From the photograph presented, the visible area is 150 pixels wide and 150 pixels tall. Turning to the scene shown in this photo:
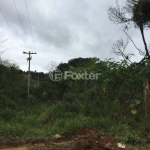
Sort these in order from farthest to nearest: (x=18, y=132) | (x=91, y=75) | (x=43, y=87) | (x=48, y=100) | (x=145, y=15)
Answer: (x=43, y=87)
(x=48, y=100)
(x=145, y=15)
(x=91, y=75)
(x=18, y=132)

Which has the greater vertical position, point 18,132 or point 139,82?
point 139,82

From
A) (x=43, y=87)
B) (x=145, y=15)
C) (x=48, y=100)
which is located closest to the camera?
(x=145, y=15)

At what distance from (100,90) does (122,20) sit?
3.86m

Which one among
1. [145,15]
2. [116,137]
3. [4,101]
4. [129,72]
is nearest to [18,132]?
[116,137]

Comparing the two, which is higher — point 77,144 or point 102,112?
point 102,112

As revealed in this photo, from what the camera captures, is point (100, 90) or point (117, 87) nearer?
point (117, 87)

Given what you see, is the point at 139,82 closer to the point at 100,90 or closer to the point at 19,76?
the point at 100,90

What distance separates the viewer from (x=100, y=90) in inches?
259

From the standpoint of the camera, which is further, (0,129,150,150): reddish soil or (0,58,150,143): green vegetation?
(0,58,150,143): green vegetation

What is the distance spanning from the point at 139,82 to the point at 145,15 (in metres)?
3.05

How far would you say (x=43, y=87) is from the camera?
12328 millimetres

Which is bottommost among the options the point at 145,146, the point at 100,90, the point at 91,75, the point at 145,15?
the point at 145,146

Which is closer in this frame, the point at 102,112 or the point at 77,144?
the point at 77,144

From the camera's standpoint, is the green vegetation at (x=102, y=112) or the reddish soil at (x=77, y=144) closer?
the reddish soil at (x=77, y=144)
